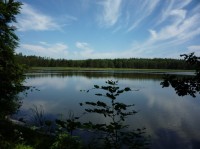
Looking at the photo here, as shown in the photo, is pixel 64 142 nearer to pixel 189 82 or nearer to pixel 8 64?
pixel 189 82

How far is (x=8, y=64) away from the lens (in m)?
11.5

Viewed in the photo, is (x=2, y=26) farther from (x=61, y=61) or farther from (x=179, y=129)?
(x=61, y=61)

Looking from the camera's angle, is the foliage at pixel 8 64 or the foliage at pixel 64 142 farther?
the foliage at pixel 8 64

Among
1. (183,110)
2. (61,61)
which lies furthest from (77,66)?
(183,110)

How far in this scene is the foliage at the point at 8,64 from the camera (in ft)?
35.7

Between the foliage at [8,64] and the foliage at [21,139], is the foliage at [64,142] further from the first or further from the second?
the foliage at [8,64]

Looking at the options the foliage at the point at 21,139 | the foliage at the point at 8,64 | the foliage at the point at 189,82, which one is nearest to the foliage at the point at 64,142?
the foliage at the point at 21,139

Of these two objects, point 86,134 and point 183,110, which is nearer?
point 86,134

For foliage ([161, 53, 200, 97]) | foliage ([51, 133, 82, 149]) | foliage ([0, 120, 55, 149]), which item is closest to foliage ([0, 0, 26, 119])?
foliage ([0, 120, 55, 149])

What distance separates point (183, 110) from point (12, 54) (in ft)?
49.6

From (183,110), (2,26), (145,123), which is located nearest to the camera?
Result: (2,26)

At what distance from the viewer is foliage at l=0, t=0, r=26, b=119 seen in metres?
10.9

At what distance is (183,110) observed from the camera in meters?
20.4

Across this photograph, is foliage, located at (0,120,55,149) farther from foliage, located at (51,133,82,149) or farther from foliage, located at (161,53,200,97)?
foliage, located at (161,53,200,97)
